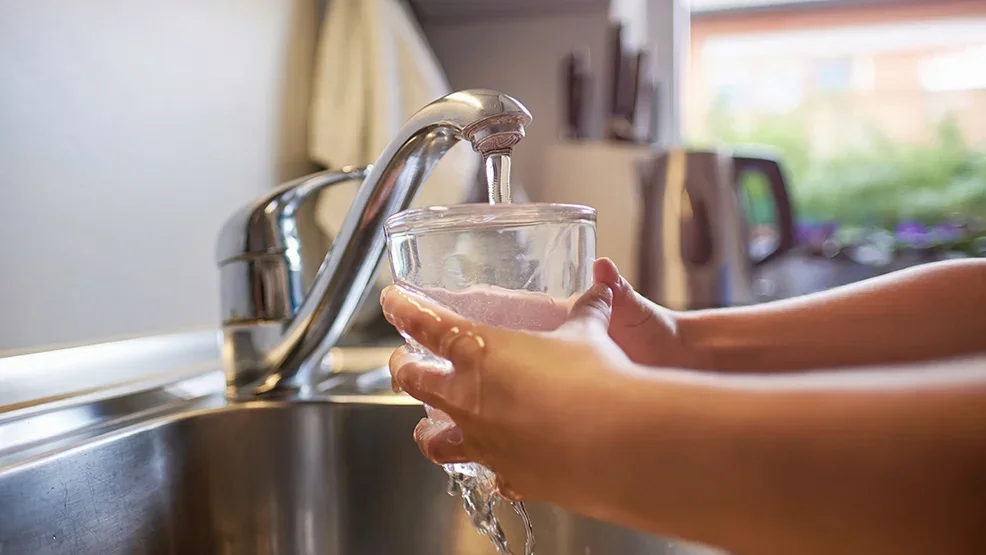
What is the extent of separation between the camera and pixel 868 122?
5.80 ft

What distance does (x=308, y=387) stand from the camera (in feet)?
2.02

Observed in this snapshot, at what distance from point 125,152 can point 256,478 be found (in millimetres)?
265

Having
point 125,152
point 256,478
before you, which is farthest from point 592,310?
→ point 125,152

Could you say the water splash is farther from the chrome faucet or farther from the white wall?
the white wall

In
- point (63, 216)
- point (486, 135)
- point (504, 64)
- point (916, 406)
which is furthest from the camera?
point (504, 64)

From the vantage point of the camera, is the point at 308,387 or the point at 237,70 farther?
the point at 237,70

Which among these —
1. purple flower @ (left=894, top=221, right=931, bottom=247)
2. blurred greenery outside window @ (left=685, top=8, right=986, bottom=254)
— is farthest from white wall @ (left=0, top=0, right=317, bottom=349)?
purple flower @ (left=894, top=221, right=931, bottom=247)

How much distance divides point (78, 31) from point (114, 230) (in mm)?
142

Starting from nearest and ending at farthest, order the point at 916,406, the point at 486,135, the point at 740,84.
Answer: the point at 916,406, the point at 486,135, the point at 740,84

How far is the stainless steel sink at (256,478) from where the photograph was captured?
1.46 feet

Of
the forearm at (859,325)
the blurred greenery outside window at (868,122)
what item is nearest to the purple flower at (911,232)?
the blurred greenery outside window at (868,122)

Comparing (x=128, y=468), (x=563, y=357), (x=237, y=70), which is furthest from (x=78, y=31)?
(x=563, y=357)

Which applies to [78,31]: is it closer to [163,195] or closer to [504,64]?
[163,195]

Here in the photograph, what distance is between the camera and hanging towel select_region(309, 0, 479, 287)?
0.84m
